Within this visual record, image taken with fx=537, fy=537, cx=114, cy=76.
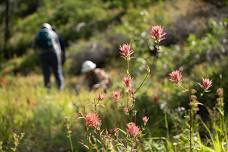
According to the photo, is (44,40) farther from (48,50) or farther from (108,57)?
(108,57)

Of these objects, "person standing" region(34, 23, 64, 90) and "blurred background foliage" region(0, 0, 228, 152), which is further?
"person standing" region(34, 23, 64, 90)

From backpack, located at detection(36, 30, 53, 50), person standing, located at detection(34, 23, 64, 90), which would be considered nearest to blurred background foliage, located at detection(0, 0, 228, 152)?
person standing, located at detection(34, 23, 64, 90)

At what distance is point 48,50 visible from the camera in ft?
38.7

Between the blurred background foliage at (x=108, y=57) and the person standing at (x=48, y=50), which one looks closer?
the blurred background foliage at (x=108, y=57)

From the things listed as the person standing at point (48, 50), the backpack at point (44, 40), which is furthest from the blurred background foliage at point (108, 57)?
the backpack at point (44, 40)

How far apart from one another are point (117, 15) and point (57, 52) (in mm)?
8571

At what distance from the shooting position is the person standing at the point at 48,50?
11570 mm

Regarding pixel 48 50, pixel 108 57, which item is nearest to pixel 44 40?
pixel 48 50

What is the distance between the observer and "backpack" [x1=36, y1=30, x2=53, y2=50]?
37.8ft

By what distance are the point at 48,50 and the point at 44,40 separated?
273mm

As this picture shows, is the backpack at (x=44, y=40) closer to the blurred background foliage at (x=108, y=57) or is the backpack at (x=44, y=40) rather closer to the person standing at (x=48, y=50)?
the person standing at (x=48, y=50)

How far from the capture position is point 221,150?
11.2 feet

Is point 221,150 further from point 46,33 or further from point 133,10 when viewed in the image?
point 133,10

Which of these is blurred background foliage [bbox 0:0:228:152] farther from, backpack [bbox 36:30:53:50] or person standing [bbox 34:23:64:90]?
backpack [bbox 36:30:53:50]
